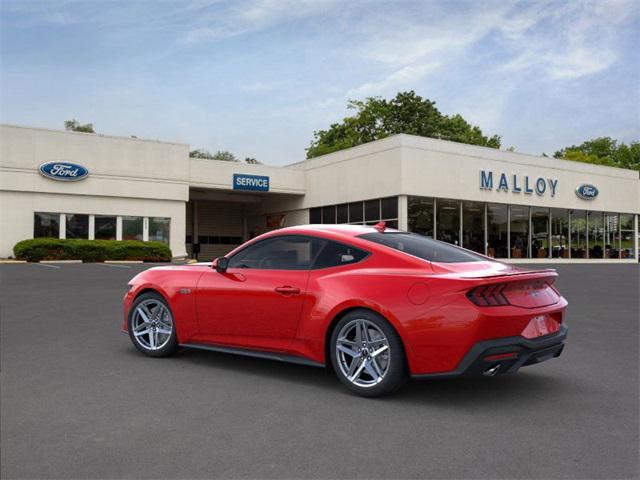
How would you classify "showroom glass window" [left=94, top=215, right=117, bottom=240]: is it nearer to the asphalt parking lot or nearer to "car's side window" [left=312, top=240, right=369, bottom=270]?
the asphalt parking lot

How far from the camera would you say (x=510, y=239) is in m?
37.6

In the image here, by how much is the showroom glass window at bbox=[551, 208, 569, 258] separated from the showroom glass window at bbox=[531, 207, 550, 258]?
737mm

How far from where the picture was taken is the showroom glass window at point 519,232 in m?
37.8

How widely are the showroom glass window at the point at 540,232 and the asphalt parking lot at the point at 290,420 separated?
33440 mm

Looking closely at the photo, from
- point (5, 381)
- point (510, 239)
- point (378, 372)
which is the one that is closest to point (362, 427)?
point (378, 372)

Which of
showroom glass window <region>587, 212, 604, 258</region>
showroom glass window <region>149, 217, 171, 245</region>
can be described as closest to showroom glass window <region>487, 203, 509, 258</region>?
showroom glass window <region>587, 212, 604, 258</region>

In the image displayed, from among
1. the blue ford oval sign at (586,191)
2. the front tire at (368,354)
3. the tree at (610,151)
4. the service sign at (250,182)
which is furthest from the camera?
the tree at (610,151)

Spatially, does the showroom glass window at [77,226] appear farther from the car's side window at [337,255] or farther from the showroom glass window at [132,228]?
the car's side window at [337,255]

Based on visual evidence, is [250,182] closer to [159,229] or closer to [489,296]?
[159,229]

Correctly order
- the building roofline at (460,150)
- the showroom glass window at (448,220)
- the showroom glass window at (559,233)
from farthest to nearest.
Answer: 1. the showroom glass window at (559,233)
2. the showroom glass window at (448,220)
3. the building roofline at (460,150)

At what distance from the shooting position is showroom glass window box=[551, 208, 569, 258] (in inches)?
1585

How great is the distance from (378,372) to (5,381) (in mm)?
3295

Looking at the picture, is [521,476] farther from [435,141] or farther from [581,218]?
[581,218]

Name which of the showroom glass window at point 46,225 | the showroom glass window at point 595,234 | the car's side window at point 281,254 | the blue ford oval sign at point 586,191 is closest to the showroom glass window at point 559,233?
the blue ford oval sign at point 586,191
